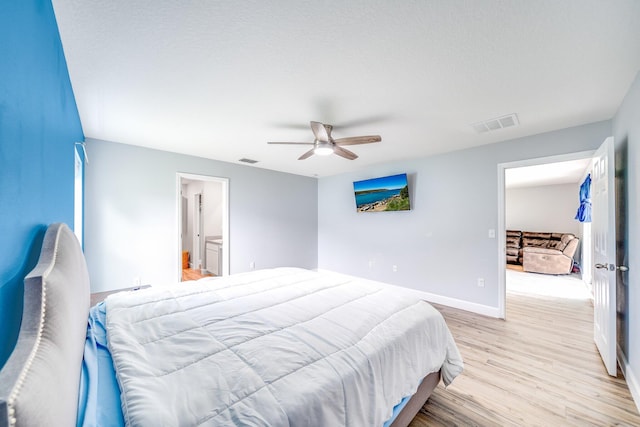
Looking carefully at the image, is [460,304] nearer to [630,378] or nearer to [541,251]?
[630,378]

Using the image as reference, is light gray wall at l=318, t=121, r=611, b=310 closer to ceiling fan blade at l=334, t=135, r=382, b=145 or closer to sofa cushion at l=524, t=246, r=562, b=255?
ceiling fan blade at l=334, t=135, r=382, b=145

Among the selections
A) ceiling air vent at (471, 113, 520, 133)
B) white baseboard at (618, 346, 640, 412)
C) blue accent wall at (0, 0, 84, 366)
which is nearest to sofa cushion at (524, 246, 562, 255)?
white baseboard at (618, 346, 640, 412)

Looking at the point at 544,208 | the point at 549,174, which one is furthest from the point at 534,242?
the point at 549,174

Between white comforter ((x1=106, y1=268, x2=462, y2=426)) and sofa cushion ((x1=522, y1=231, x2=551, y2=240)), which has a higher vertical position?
sofa cushion ((x1=522, y1=231, x2=551, y2=240))

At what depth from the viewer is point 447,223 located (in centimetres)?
387

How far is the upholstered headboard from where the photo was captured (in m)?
0.45

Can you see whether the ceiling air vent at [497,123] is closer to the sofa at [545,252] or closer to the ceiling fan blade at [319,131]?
the ceiling fan blade at [319,131]

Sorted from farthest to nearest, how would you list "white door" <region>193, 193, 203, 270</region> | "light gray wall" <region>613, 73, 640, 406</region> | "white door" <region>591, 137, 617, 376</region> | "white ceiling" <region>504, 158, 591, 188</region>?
"white door" <region>193, 193, 203, 270</region> → "white ceiling" <region>504, 158, 591, 188</region> → "white door" <region>591, 137, 617, 376</region> → "light gray wall" <region>613, 73, 640, 406</region>

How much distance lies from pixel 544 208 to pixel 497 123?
646 cm

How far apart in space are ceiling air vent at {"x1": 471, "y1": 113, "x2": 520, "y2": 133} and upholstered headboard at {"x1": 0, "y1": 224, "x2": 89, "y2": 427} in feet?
11.4

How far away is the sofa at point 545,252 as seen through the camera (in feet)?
19.0

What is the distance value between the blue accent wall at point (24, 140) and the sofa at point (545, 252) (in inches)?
323

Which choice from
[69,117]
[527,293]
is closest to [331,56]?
[69,117]

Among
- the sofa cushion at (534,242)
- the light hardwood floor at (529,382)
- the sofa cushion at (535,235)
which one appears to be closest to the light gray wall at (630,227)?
the light hardwood floor at (529,382)
